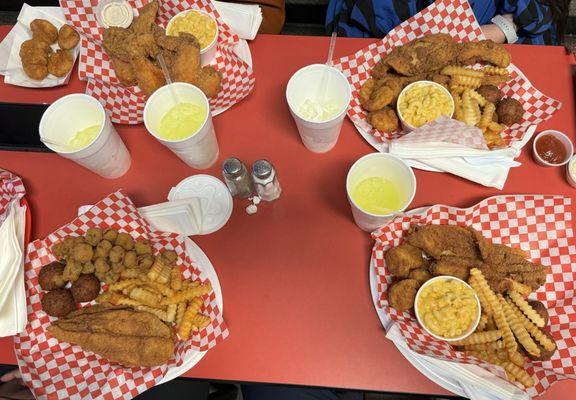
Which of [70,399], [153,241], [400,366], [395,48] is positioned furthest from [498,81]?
[70,399]

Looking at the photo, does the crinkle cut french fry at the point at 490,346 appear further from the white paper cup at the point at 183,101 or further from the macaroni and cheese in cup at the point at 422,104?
the white paper cup at the point at 183,101

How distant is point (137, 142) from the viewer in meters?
1.83

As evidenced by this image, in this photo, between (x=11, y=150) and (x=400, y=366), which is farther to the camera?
(x=11, y=150)

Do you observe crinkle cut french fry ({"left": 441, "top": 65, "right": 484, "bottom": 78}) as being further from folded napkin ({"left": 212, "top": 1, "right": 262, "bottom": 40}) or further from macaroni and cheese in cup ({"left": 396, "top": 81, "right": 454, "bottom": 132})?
folded napkin ({"left": 212, "top": 1, "right": 262, "bottom": 40})

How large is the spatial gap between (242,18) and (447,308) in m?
1.53

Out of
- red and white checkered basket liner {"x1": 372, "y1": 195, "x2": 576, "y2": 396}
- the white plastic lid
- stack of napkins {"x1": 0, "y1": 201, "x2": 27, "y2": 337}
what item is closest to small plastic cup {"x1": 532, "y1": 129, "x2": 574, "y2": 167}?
red and white checkered basket liner {"x1": 372, "y1": 195, "x2": 576, "y2": 396}

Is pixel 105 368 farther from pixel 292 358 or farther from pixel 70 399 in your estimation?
pixel 292 358

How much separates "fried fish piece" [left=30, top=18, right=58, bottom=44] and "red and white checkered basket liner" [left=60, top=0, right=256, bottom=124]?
167 mm

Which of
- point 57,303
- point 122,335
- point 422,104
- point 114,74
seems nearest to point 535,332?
point 422,104

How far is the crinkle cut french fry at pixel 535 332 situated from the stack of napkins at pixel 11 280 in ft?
5.65

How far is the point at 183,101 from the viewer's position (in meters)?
1.61

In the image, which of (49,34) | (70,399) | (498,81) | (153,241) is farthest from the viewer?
(49,34)

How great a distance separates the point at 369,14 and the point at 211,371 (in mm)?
1903

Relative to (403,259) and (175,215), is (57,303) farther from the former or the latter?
(403,259)
